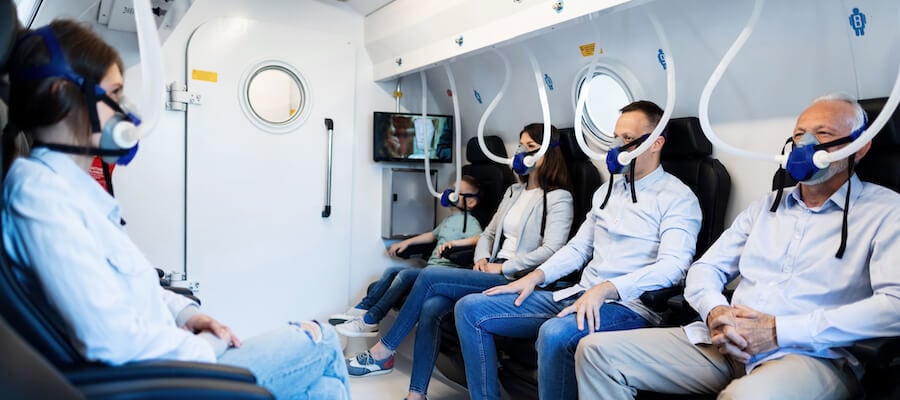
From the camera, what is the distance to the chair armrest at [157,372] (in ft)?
3.49

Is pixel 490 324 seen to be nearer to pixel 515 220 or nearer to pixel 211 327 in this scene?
pixel 515 220

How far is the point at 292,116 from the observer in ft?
12.6

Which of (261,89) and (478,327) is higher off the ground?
(261,89)

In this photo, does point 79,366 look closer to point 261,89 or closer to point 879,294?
point 879,294

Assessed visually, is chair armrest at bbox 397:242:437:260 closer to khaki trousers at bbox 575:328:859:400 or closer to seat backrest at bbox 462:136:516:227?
seat backrest at bbox 462:136:516:227

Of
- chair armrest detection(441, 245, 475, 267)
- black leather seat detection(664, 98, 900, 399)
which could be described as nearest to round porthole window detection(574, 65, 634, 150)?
chair armrest detection(441, 245, 475, 267)

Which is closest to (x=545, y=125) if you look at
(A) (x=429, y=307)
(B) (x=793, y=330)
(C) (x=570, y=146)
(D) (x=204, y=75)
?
(C) (x=570, y=146)

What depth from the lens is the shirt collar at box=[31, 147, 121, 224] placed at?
1.20 metres

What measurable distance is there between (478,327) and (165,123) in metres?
2.21

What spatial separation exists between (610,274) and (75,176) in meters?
1.98

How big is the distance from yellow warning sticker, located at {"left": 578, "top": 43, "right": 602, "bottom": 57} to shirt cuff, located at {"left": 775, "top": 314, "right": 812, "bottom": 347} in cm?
175

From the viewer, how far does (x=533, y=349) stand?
2484 millimetres

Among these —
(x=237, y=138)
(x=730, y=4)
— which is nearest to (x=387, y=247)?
(x=237, y=138)

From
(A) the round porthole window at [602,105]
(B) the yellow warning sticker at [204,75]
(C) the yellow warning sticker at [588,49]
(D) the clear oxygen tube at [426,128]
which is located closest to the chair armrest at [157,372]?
(C) the yellow warning sticker at [588,49]
